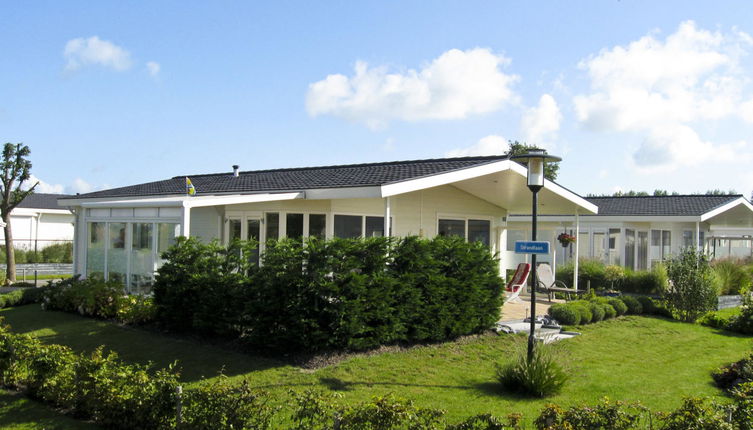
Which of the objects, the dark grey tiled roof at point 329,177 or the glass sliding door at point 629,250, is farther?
the glass sliding door at point 629,250

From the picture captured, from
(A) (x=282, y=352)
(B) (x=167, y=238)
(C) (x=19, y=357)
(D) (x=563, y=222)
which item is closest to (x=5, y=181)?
(B) (x=167, y=238)

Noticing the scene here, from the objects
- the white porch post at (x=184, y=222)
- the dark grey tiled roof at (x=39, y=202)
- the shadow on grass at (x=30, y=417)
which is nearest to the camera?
the shadow on grass at (x=30, y=417)

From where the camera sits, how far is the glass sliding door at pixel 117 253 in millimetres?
13672

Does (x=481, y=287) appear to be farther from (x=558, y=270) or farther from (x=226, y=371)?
(x=558, y=270)

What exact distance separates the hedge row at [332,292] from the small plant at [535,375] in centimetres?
196

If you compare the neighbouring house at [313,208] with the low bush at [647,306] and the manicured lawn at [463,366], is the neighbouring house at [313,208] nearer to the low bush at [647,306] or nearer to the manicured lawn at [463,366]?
the manicured lawn at [463,366]

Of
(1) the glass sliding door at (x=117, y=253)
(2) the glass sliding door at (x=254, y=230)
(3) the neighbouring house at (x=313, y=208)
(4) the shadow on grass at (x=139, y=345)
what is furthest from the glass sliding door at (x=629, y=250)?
(4) the shadow on grass at (x=139, y=345)

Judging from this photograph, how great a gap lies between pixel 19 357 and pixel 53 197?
3556 cm

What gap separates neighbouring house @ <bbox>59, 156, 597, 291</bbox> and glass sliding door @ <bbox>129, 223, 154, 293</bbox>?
0.02 m

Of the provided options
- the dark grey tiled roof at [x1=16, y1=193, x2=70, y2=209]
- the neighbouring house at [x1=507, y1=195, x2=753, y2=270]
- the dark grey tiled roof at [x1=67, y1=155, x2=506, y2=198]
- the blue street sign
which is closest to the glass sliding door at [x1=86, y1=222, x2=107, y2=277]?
the dark grey tiled roof at [x1=67, y1=155, x2=506, y2=198]

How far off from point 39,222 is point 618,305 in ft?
105

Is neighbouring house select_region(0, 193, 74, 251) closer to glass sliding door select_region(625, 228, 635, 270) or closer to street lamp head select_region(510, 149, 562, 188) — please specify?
glass sliding door select_region(625, 228, 635, 270)

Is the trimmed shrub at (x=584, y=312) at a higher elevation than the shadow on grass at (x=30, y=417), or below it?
higher

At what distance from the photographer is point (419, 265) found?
9.36 metres
